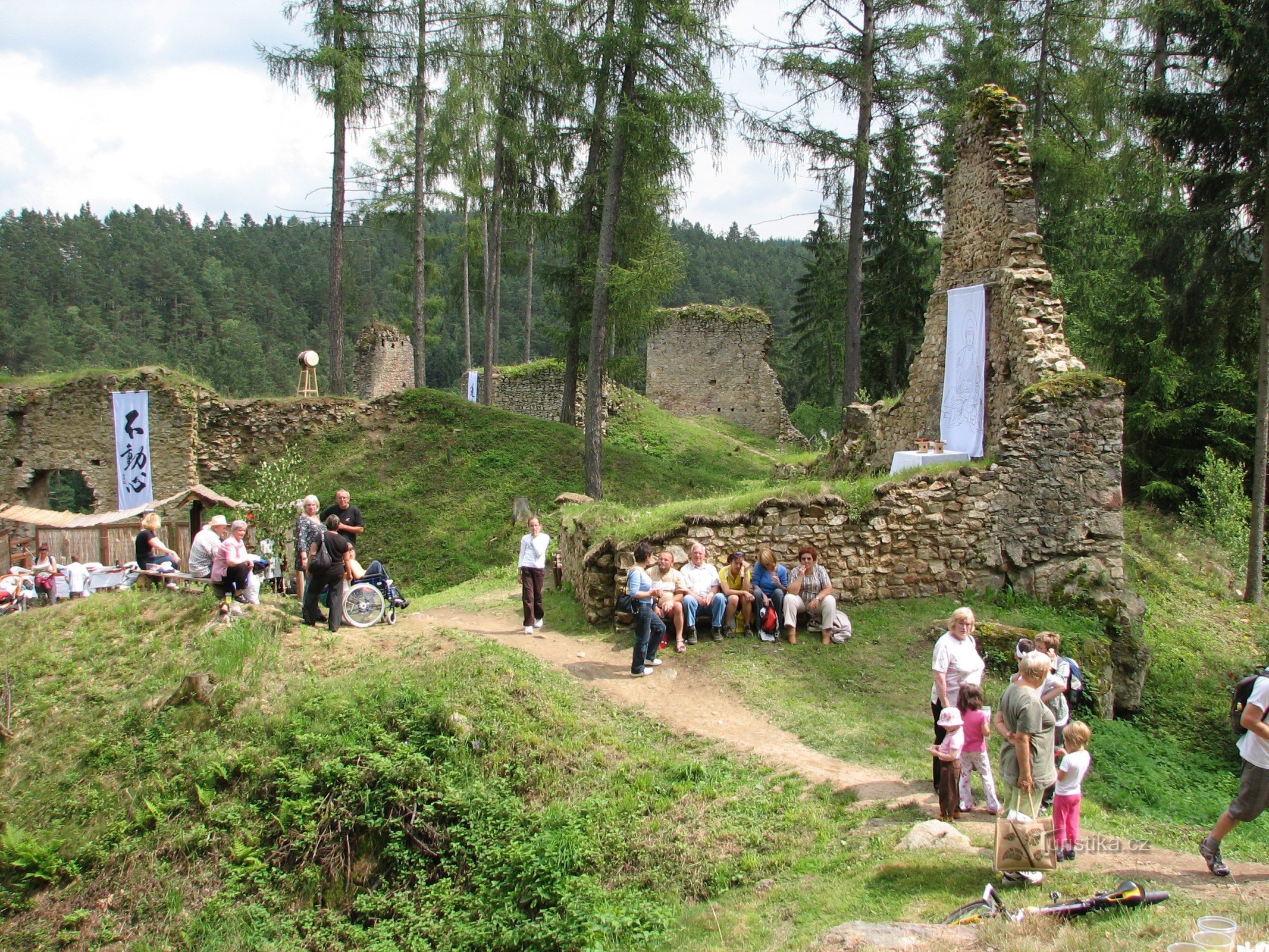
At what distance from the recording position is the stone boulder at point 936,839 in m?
4.81

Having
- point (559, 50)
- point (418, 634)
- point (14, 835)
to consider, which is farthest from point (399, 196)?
point (14, 835)

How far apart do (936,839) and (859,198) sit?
15.0 metres

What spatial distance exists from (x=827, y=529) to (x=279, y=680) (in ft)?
20.3

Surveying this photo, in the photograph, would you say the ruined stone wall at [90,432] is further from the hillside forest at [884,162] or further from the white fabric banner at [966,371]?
the white fabric banner at [966,371]

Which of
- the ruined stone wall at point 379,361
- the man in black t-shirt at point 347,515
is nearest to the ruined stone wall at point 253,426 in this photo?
the man in black t-shirt at point 347,515

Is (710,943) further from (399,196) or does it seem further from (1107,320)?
(399,196)

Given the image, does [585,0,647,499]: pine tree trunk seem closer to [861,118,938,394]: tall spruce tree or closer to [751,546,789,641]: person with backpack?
[751,546,789,641]: person with backpack

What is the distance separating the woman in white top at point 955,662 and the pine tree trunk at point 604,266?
10778mm

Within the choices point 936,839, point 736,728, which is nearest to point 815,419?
point 736,728

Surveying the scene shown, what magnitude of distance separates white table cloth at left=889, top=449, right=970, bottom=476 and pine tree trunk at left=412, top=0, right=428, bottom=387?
1220cm

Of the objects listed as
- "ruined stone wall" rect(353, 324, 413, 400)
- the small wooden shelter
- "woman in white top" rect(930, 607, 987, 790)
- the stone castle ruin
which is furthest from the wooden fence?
"ruined stone wall" rect(353, 324, 413, 400)

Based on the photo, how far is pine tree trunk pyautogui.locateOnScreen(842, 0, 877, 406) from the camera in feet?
55.5

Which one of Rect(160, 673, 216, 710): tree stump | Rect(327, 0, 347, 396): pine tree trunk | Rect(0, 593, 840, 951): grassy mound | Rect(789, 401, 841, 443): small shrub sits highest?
Rect(327, 0, 347, 396): pine tree trunk

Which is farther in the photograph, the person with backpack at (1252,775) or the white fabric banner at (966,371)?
the white fabric banner at (966,371)
